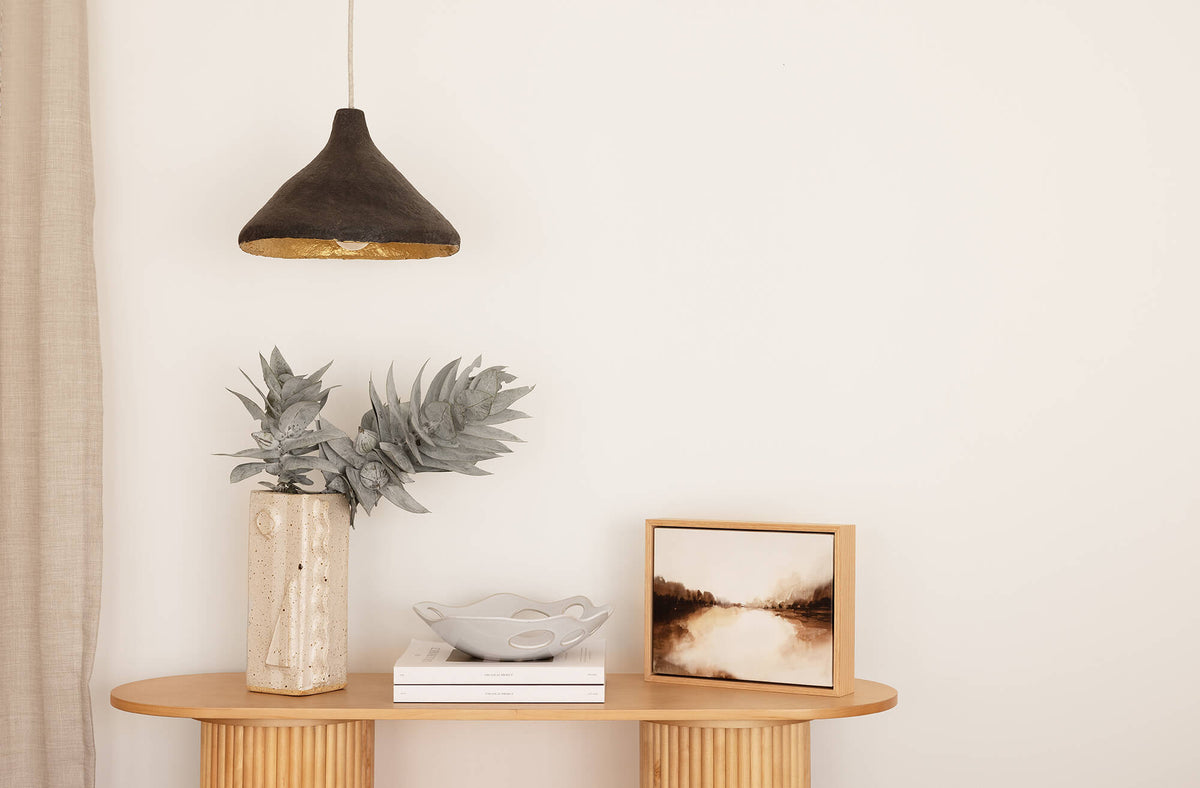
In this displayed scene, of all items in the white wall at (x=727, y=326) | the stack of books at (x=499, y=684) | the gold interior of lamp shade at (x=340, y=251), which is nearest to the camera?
the stack of books at (x=499, y=684)

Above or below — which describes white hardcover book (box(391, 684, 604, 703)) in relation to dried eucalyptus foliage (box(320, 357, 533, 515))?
below

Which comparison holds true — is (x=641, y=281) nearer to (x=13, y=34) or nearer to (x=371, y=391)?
(x=371, y=391)

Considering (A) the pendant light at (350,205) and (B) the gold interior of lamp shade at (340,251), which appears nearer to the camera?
(A) the pendant light at (350,205)

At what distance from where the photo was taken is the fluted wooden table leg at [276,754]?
4.96ft

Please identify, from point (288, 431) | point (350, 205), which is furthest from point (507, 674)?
point (350, 205)

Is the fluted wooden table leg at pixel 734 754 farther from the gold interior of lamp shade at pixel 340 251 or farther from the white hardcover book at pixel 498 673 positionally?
the gold interior of lamp shade at pixel 340 251

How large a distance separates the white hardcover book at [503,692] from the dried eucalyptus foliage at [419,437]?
27cm

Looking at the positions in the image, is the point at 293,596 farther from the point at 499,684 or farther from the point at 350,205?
the point at 350,205

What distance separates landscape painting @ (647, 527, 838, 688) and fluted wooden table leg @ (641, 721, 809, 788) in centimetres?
10

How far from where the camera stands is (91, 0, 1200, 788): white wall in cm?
180

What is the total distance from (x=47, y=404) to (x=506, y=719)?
92cm

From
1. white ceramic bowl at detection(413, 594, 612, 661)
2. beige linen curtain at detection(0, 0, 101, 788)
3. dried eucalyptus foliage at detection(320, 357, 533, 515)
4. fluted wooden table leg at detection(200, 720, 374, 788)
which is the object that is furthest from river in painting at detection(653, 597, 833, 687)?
beige linen curtain at detection(0, 0, 101, 788)

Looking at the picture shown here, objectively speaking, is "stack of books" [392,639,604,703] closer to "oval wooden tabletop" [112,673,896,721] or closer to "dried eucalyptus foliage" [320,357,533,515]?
"oval wooden tabletop" [112,673,896,721]

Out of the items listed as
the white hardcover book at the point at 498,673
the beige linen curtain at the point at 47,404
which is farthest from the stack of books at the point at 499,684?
the beige linen curtain at the point at 47,404
